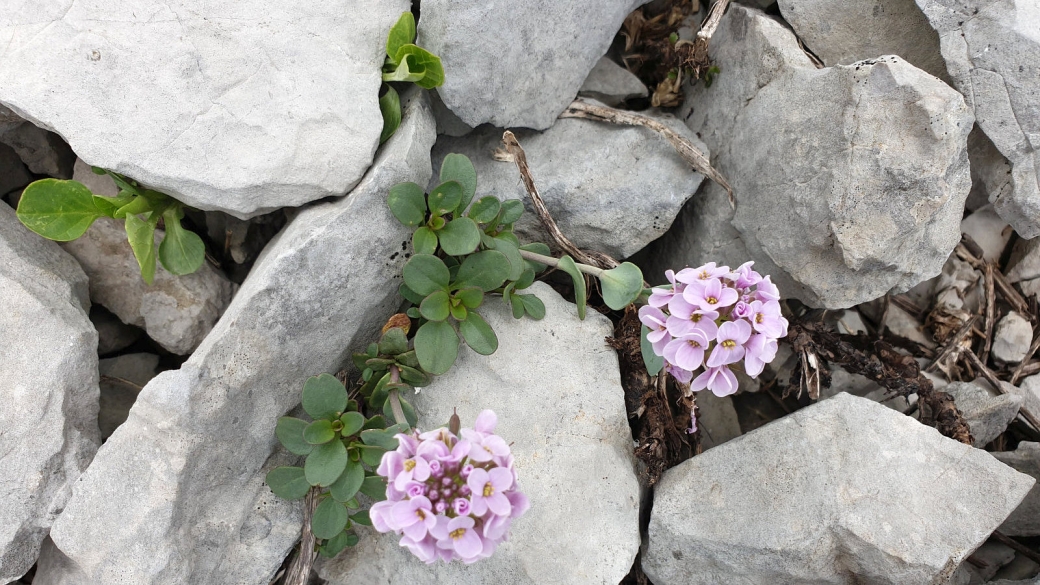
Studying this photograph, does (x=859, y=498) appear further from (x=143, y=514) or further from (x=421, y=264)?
(x=143, y=514)

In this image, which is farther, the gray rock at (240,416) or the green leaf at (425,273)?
the green leaf at (425,273)

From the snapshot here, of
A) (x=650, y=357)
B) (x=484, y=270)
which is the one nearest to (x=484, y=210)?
(x=484, y=270)

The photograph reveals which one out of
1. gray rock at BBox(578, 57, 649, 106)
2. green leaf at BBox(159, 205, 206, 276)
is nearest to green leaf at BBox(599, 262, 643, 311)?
gray rock at BBox(578, 57, 649, 106)

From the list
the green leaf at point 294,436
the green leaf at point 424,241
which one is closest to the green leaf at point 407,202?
the green leaf at point 424,241

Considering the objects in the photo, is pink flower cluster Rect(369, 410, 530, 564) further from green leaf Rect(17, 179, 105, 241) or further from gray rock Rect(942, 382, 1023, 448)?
gray rock Rect(942, 382, 1023, 448)

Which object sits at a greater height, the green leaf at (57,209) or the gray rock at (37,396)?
the green leaf at (57,209)

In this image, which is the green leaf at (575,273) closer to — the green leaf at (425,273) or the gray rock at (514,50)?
the green leaf at (425,273)
